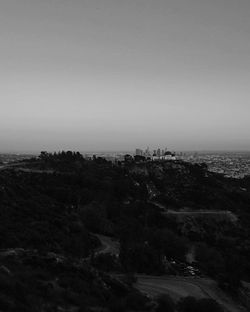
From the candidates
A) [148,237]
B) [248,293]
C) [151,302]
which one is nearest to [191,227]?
[148,237]

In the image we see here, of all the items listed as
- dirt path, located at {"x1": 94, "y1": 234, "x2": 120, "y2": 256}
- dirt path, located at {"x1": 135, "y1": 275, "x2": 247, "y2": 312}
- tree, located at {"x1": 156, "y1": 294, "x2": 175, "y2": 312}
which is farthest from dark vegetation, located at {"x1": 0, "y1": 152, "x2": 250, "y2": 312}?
dirt path, located at {"x1": 135, "y1": 275, "x2": 247, "y2": 312}

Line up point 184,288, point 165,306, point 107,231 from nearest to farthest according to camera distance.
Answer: point 165,306 → point 184,288 → point 107,231

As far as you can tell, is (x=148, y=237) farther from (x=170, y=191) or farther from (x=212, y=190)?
(x=212, y=190)

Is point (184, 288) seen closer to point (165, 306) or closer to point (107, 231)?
point (165, 306)

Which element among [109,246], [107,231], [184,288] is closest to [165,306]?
[184,288]

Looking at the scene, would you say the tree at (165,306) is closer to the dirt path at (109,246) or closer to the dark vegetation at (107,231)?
the dark vegetation at (107,231)

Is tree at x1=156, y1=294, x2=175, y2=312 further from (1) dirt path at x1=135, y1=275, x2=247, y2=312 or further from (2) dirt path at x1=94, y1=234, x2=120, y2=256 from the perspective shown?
(2) dirt path at x1=94, y1=234, x2=120, y2=256

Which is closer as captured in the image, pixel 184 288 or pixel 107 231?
pixel 184 288

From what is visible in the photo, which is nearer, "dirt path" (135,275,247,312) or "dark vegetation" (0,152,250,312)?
"dark vegetation" (0,152,250,312)

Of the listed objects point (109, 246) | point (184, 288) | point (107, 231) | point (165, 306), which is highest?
point (165, 306)
